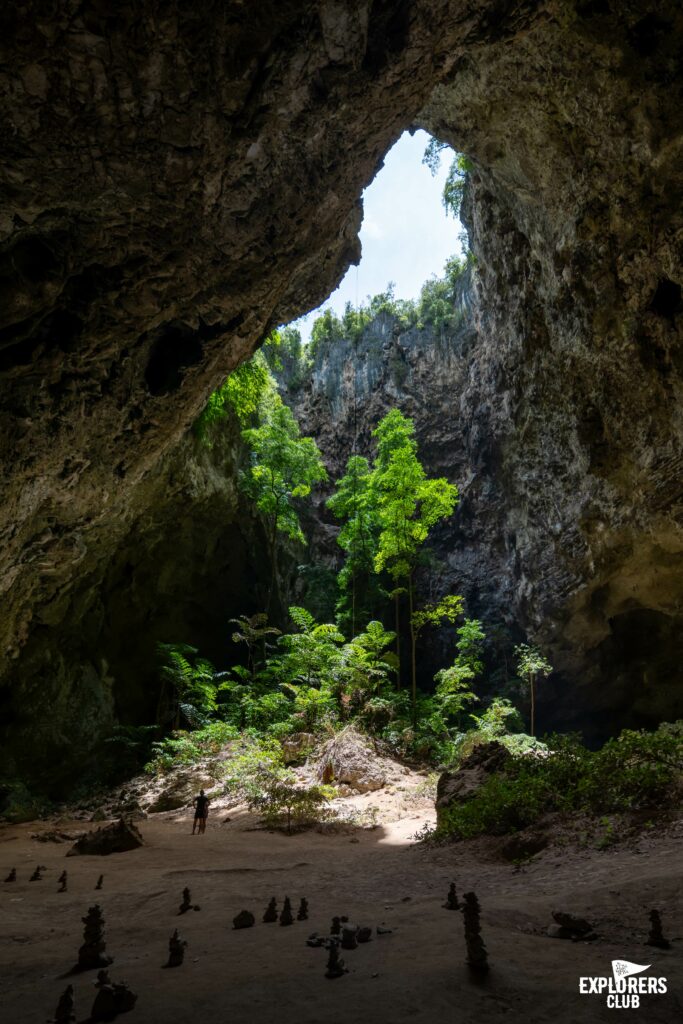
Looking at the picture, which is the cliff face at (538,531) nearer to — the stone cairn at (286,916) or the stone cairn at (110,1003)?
the stone cairn at (286,916)

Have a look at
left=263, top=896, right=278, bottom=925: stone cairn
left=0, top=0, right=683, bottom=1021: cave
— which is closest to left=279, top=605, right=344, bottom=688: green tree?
left=0, top=0, right=683, bottom=1021: cave

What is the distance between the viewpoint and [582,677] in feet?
61.3

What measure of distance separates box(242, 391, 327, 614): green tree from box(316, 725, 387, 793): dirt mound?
7489 millimetres

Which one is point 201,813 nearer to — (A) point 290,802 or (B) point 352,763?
(A) point 290,802

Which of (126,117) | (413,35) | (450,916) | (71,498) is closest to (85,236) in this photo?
(126,117)

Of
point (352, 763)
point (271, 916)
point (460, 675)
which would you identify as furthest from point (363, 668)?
point (271, 916)

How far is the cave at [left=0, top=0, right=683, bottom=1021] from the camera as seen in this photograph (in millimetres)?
5262

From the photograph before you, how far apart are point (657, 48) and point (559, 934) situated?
11.8m

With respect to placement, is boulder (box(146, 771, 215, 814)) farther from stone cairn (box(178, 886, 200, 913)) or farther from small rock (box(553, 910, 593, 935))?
small rock (box(553, 910, 593, 935))

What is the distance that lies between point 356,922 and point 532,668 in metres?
14.3

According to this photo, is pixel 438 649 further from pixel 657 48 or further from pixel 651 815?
pixel 657 48

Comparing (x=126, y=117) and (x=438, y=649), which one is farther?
(x=438, y=649)

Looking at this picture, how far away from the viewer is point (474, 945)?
126 inches

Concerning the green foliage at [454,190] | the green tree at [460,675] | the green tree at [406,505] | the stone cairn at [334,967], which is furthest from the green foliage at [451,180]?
the stone cairn at [334,967]
